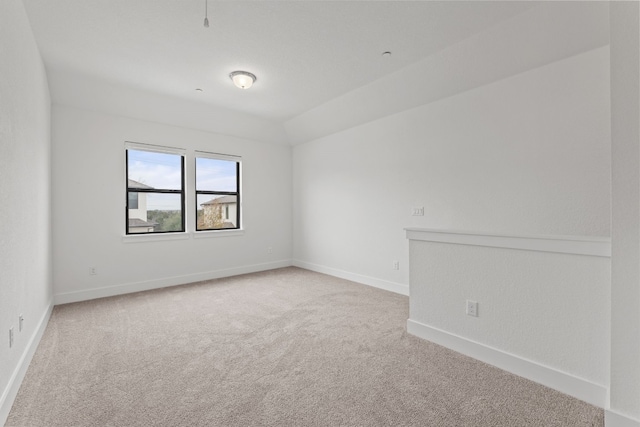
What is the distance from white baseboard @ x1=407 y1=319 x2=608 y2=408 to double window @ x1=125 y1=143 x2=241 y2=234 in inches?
158

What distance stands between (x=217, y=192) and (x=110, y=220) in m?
1.70

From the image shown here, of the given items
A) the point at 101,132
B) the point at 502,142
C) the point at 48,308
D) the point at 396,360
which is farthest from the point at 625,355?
the point at 101,132

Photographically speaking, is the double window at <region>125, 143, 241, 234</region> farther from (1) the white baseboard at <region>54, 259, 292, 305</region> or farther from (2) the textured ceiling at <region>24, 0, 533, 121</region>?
(2) the textured ceiling at <region>24, 0, 533, 121</region>

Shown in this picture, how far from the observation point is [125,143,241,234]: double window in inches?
180

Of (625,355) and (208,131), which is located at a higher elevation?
(208,131)

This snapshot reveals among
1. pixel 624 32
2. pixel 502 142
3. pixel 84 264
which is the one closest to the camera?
pixel 624 32

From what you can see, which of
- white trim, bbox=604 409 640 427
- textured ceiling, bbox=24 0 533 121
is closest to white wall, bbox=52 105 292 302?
textured ceiling, bbox=24 0 533 121

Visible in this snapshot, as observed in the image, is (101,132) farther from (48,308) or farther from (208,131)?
(48,308)

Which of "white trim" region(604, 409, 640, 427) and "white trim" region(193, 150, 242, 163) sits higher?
"white trim" region(193, 150, 242, 163)

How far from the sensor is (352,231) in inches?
199

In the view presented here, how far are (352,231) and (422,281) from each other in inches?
92.6

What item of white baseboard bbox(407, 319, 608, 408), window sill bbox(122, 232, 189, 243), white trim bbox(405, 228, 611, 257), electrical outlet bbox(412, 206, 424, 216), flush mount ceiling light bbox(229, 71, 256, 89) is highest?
flush mount ceiling light bbox(229, 71, 256, 89)

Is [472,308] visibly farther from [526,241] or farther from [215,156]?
[215,156]

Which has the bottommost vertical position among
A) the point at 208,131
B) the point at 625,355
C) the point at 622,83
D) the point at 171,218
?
the point at 625,355
